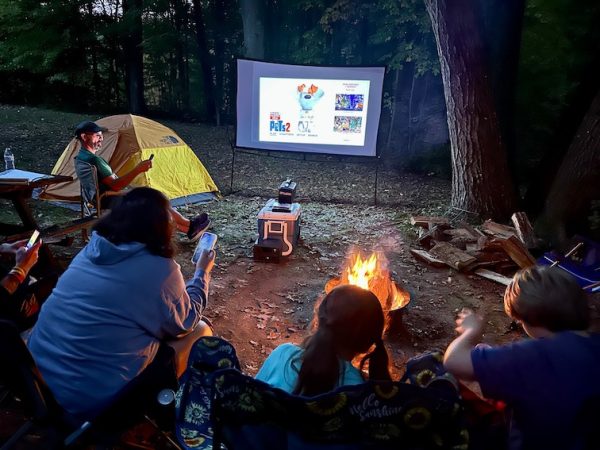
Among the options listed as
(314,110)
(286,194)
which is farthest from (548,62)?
(286,194)

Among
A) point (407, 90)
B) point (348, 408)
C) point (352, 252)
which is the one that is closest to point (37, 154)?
point (352, 252)

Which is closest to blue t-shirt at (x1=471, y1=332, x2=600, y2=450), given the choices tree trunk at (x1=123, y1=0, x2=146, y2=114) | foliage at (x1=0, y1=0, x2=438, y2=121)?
foliage at (x1=0, y1=0, x2=438, y2=121)

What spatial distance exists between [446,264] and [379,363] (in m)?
3.40

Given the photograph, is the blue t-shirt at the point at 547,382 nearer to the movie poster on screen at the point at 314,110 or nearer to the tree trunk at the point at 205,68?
the movie poster on screen at the point at 314,110

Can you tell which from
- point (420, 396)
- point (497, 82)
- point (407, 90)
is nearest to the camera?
point (420, 396)

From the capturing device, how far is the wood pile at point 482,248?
15.6 ft

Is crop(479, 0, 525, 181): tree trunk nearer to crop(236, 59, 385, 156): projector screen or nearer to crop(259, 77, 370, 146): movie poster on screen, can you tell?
crop(236, 59, 385, 156): projector screen

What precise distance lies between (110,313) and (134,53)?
16.3 metres

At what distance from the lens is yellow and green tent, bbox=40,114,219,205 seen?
6.94m

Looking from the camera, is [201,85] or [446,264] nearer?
[446,264]

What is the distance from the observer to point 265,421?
1.44 metres

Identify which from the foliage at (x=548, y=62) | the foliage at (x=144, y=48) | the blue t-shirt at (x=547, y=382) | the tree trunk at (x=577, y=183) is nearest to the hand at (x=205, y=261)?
the blue t-shirt at (x=547, y=382)

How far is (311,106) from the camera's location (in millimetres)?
7332

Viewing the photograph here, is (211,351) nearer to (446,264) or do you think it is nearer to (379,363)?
(379,363)
